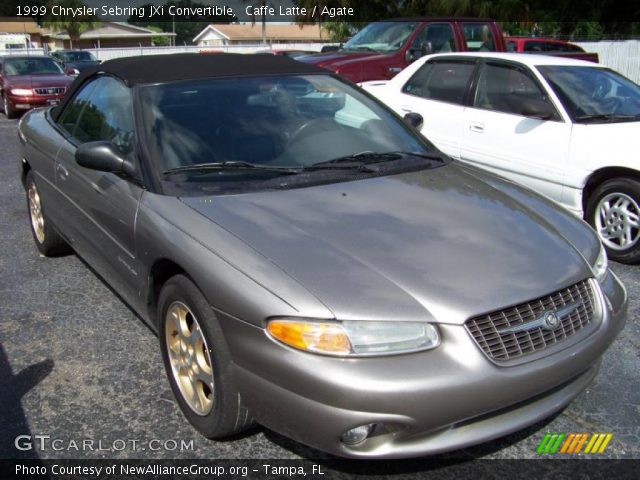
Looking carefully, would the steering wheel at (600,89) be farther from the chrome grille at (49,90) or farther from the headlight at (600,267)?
the chrome grille at (49,90)

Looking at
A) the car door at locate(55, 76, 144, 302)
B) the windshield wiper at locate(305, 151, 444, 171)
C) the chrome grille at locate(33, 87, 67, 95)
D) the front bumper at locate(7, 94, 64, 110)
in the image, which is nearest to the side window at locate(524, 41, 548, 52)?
the chrome grille at locate(33, 87, 67, 95)

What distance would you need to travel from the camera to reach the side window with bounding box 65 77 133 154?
3477 millimetres

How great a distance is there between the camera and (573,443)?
276 cm

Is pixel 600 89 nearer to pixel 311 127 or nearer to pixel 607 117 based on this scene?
pixel 607 117

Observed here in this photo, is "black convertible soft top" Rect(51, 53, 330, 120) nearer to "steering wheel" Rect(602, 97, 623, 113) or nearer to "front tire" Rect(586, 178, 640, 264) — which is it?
"front tire" Rect(586, 178, 640, 264)

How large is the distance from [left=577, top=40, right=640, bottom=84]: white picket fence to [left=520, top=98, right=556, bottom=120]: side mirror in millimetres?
17974

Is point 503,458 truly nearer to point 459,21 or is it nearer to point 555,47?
point 459,21

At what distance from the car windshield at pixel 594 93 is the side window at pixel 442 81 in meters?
0.82

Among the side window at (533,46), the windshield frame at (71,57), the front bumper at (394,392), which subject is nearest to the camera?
Answer: the front bumper at (394,392)

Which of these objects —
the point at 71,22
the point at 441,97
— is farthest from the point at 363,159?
the point at 71,22

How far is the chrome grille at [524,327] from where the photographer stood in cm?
230

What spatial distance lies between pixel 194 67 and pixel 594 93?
367 cm

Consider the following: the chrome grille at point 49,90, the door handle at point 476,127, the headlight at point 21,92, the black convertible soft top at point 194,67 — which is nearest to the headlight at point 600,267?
the black convertible soft top at point 194,67

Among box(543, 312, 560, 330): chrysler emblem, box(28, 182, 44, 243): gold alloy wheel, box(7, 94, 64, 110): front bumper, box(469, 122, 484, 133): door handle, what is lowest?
box(7, 94, 64, 110): front bumper
